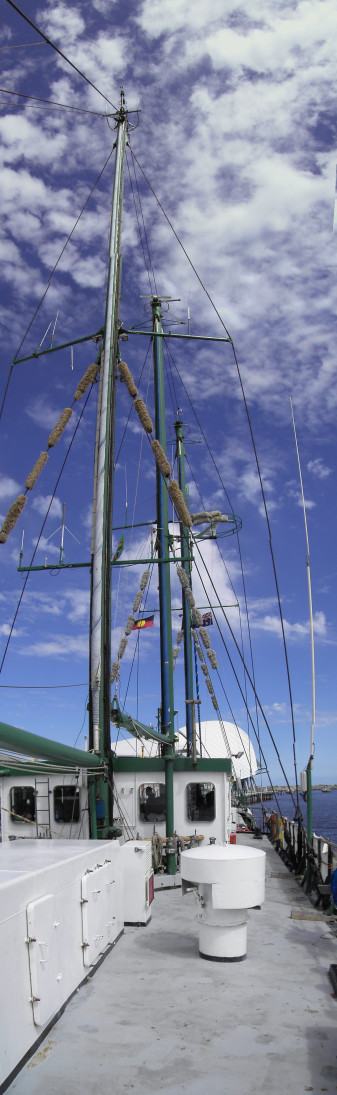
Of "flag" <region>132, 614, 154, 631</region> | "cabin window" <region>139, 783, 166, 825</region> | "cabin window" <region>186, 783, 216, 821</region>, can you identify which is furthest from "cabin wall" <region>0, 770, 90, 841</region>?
"flag" <region>132, 614, 154, 631</region>

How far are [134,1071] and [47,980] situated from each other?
42.6 inches

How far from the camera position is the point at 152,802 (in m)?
17.2

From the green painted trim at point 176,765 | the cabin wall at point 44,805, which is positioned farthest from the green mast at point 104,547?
the green painted trim at point 176,765

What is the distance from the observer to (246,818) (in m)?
41.5

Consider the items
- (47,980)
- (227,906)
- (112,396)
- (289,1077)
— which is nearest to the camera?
(289,1077)

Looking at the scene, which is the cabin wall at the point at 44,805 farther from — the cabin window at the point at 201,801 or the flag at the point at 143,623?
the flag at the point at 143,623

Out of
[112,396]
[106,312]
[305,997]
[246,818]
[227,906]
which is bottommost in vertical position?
[246,818]

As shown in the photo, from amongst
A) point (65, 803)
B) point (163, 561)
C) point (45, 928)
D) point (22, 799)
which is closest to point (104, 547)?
point (163, 561)

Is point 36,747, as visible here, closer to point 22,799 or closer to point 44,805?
point 44,805

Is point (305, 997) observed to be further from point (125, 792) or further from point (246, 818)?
point (246, 818)

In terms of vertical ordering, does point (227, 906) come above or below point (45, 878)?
below

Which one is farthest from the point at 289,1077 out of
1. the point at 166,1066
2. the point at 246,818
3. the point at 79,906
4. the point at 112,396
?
the point at 246,818

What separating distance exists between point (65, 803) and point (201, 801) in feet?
10.8

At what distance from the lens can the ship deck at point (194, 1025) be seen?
5.67 m
